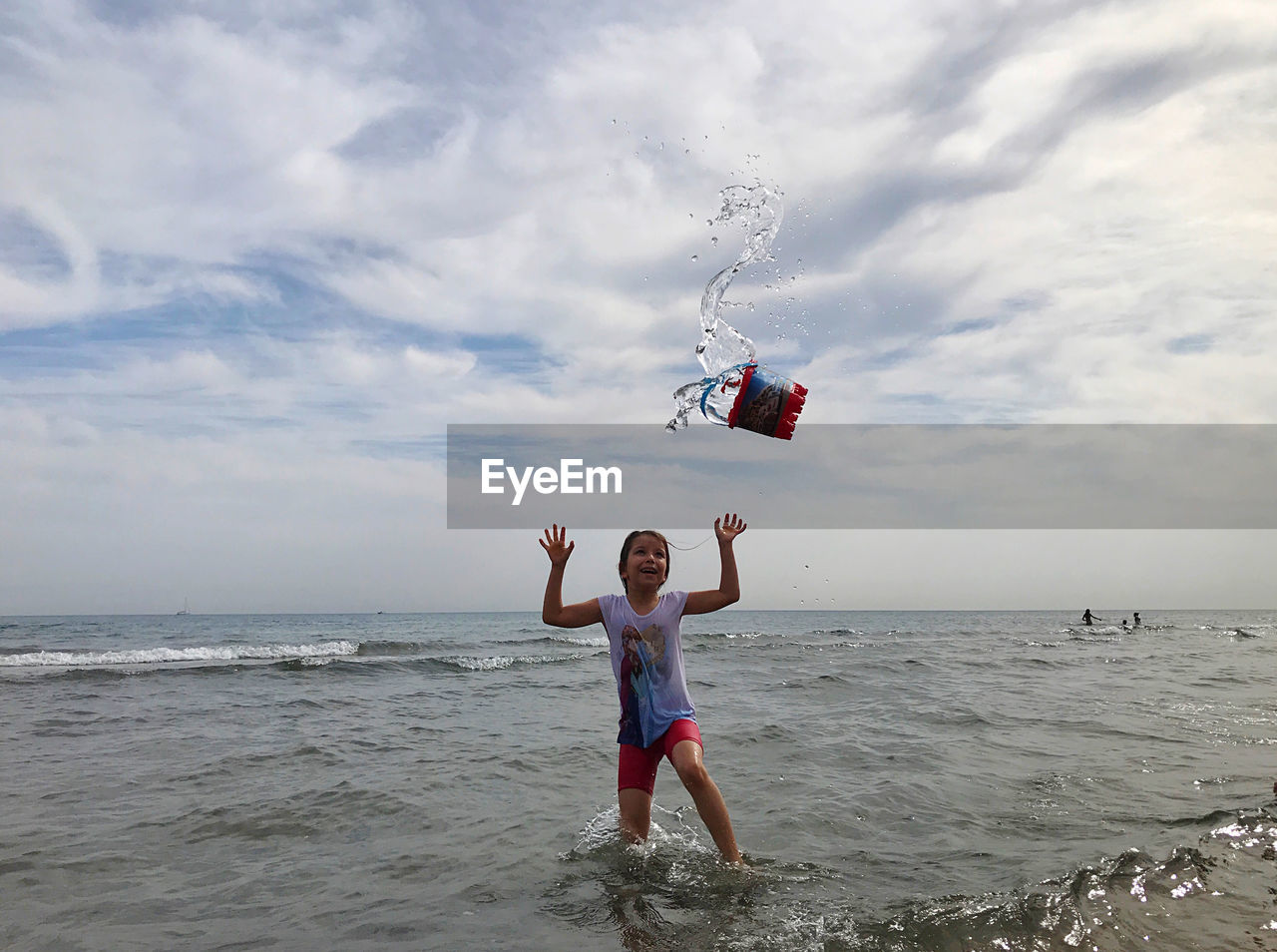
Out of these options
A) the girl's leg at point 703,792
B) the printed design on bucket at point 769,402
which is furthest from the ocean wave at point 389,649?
the printed design on bucket at point 769,402

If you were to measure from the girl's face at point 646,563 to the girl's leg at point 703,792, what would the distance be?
0.99m

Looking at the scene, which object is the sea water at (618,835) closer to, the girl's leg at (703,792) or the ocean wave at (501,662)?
the girl's leg at (703,792)

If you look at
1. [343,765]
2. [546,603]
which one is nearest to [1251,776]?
[546,603]

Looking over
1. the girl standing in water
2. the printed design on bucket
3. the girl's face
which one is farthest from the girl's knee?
the printed design on bucket

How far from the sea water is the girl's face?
5.80ft

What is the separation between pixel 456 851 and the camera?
5512 mm

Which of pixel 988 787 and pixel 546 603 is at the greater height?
pixel 546 603

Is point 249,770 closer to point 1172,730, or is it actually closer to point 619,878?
point 619,878

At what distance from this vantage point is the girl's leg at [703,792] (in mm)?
4559

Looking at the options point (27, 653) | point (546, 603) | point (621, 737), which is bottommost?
point (27, 653)

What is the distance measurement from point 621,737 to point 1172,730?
26.4 ft

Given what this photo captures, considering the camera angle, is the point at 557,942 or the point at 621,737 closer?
the point at 557,942

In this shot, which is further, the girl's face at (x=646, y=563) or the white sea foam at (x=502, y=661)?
the white sea foam at (x=502, y=661)

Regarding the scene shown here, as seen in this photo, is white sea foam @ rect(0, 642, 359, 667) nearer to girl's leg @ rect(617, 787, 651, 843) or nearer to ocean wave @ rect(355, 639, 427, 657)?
ocean wave @ rect(355, 639, 427, 657)
